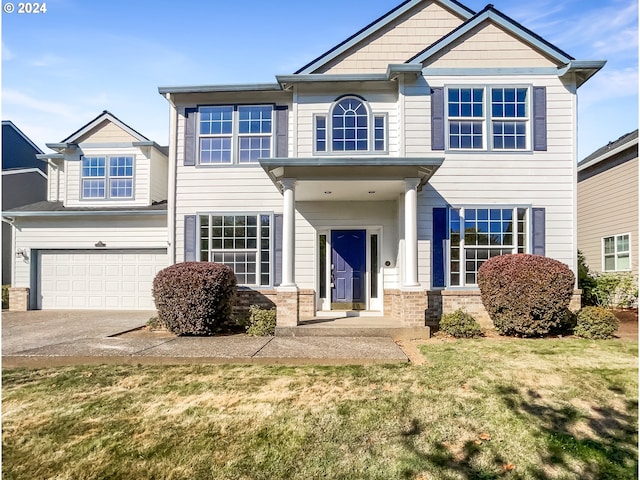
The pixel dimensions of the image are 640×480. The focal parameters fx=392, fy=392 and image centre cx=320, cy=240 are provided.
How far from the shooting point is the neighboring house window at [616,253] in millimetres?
12391

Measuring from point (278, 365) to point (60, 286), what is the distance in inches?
413

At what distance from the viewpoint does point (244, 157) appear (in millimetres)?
10266

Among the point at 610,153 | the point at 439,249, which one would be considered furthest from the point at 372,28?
the point at 610,153

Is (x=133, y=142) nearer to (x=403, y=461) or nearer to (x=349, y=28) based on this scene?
(x=349, y=28)

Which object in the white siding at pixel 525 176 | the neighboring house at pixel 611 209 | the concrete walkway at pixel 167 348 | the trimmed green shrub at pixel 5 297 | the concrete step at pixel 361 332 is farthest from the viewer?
the trimmed green shrub at pixel 5 297

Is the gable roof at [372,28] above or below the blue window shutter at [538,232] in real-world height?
above

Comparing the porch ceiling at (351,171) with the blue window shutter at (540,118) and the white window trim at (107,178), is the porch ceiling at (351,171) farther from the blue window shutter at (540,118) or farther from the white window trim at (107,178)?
the white window trim at (107,178)

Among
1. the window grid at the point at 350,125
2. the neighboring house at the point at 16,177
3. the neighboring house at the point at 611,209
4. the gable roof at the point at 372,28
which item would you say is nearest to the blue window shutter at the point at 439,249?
the window grid at the point at 350,125

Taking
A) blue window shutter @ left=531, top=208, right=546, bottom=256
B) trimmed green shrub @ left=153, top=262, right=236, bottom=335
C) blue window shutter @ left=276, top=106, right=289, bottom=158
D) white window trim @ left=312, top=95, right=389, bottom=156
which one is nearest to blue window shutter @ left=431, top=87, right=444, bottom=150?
white window trim @ left=312, top=95, right=389, bottom=156

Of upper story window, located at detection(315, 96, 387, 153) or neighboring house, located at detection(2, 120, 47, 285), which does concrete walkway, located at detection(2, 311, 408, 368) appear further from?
neighboring house, located at detection(2, 120, 47, 285)

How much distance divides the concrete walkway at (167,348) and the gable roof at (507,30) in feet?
22.7

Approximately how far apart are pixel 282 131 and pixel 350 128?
5.77ft

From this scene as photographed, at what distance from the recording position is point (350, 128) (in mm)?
9945

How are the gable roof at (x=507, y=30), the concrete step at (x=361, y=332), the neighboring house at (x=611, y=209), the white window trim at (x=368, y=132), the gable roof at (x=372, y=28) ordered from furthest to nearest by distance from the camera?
the neighboring house at (x=611, y=209)
the gable roof at (x=372, y=28)
the white window trim at (x=368, y=132)
the gable roof at (x=507, y=30)
the concrete step at (x=361, y=332)
